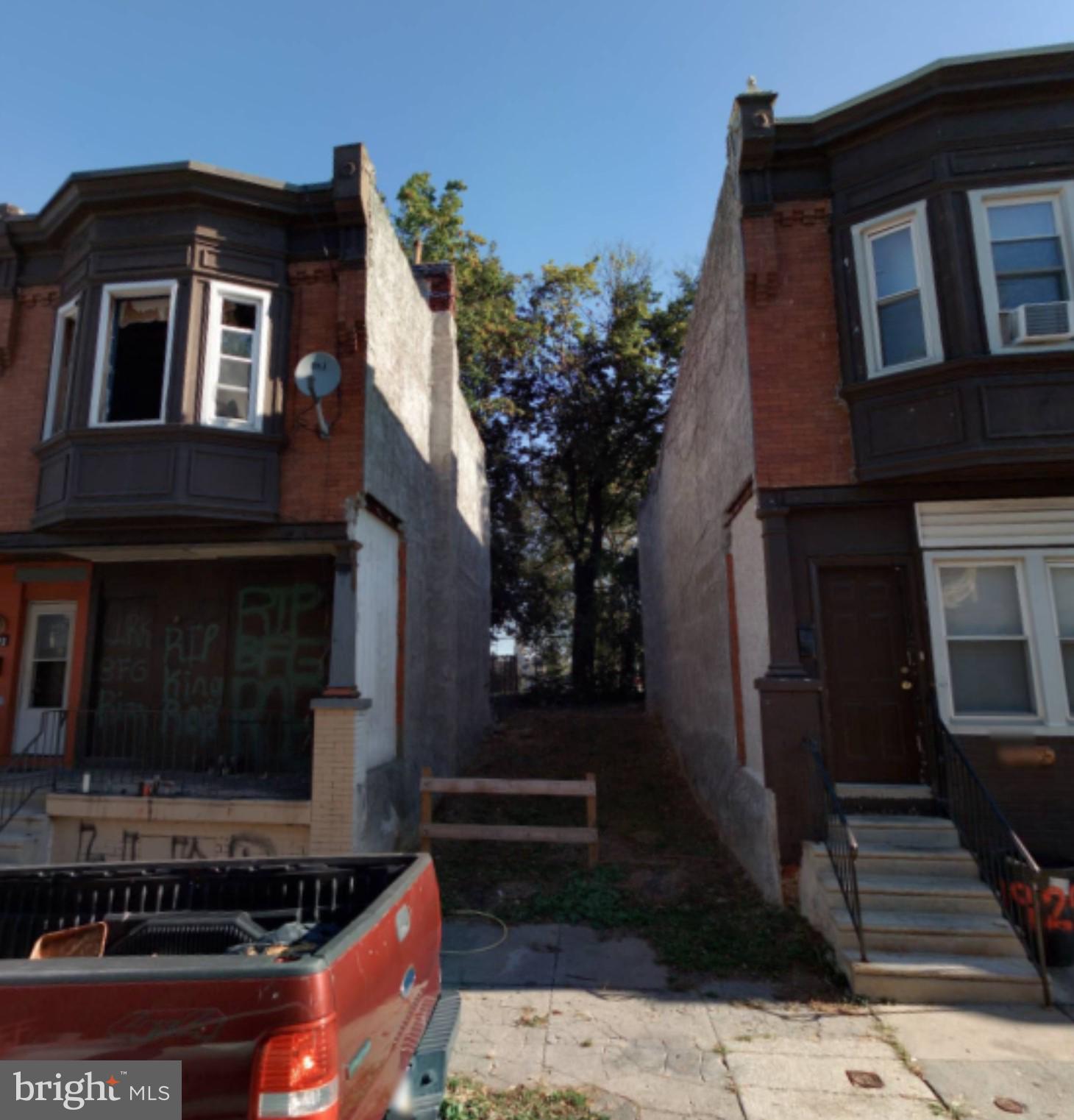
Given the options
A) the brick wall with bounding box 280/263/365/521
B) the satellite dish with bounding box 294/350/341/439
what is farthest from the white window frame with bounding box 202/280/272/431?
the satellite dish with bounding box 294/350/341/439

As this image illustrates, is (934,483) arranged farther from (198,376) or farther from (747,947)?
(198,376)

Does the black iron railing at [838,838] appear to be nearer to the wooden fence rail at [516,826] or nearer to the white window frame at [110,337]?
the wooden fence rail at [516,826]

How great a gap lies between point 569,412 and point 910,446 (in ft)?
59.9

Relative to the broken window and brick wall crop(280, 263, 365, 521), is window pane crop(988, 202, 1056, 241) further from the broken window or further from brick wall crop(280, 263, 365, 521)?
the broken window

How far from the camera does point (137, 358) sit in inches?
355

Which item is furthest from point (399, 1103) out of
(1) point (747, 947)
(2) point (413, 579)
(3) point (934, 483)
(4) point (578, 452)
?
(4) point (578, 452)

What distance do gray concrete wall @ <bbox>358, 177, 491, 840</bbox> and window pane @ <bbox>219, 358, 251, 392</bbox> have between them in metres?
1.46

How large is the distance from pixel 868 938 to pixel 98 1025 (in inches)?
209

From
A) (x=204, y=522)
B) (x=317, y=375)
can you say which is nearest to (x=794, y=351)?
(x=317, y=375)

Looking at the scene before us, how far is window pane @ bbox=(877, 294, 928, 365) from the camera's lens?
285 inches

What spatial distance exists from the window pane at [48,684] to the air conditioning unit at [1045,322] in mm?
12269

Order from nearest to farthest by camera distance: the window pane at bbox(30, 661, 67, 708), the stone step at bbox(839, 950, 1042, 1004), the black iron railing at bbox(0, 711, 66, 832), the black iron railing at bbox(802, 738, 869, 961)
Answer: the stone step at bbox(839, 950, 1042, 1004), the black iron railing at bbox(802, 738, 869, 961), the black iron railing at bbox(0, 711, 66, 832), the window pane at bbox(30, 661, 67, 708)

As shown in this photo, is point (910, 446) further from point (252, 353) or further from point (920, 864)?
point (252, 353)

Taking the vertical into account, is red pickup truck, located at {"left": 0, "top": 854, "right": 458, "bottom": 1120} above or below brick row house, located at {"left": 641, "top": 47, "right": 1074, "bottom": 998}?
below
